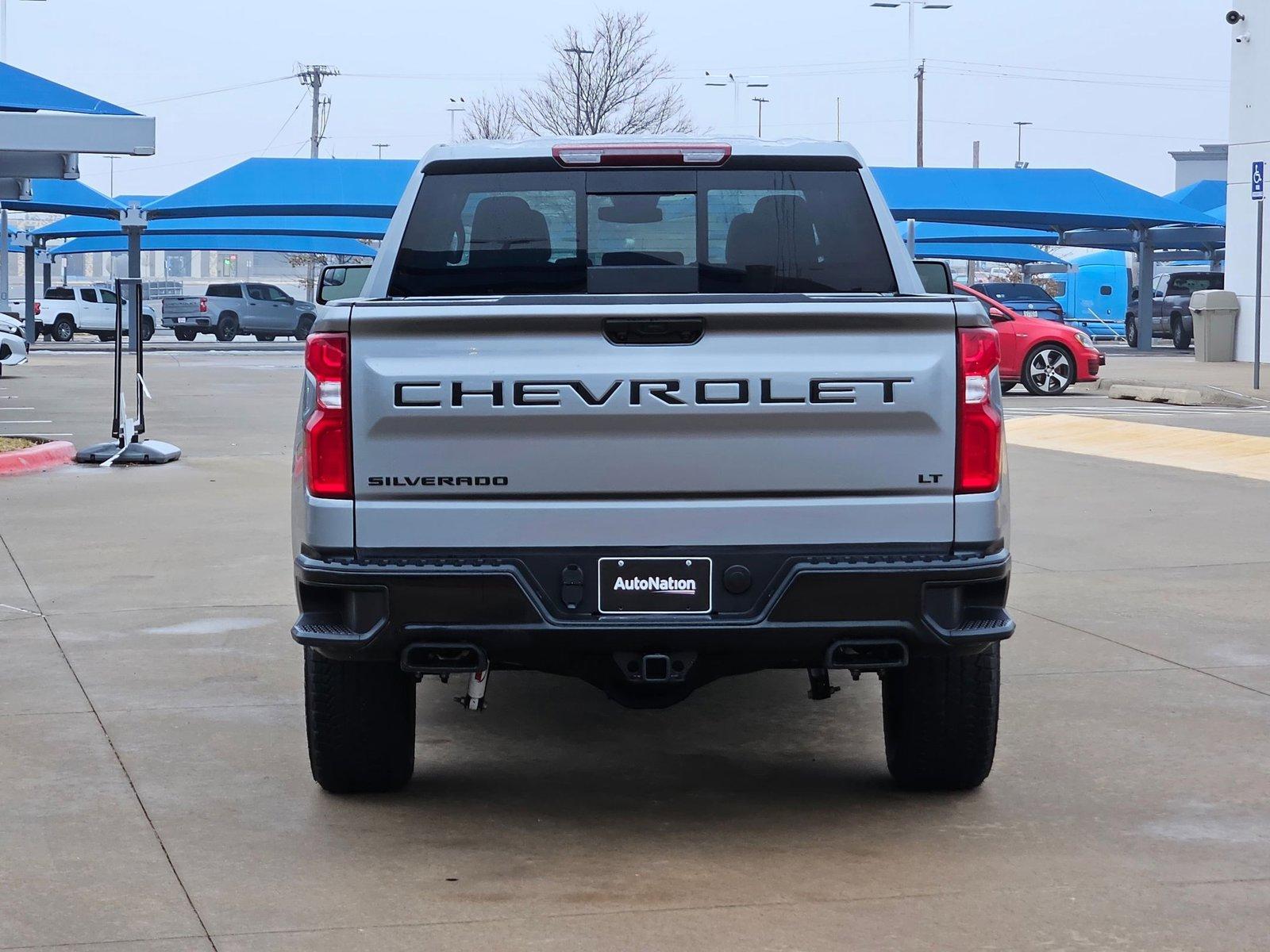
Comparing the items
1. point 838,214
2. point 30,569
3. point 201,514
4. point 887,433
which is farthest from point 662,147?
point 201,514

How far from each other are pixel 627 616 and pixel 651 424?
20.3 inches

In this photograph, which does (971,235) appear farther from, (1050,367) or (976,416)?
(976,416)

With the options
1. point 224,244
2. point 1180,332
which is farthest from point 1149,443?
point 224,244

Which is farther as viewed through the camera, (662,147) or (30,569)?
(30,569)

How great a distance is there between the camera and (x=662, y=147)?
5551 millimetres

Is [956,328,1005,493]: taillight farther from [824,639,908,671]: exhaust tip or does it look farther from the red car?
the red car

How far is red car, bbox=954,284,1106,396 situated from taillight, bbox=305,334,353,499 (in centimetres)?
2106

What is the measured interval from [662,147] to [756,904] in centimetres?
243

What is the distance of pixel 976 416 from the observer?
466 cm

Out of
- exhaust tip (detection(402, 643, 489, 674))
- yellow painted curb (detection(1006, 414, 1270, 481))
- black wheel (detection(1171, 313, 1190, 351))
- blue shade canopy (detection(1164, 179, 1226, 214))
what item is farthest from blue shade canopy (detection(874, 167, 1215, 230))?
exhaust tip (detection(402, 643, 489, 674))

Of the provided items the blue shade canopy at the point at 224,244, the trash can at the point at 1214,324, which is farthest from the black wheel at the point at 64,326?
the trash can at the point at 1214,324

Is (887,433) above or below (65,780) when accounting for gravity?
above

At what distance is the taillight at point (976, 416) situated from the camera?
4.65 meters

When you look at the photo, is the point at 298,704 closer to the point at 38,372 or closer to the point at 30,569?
the point at 30,569
